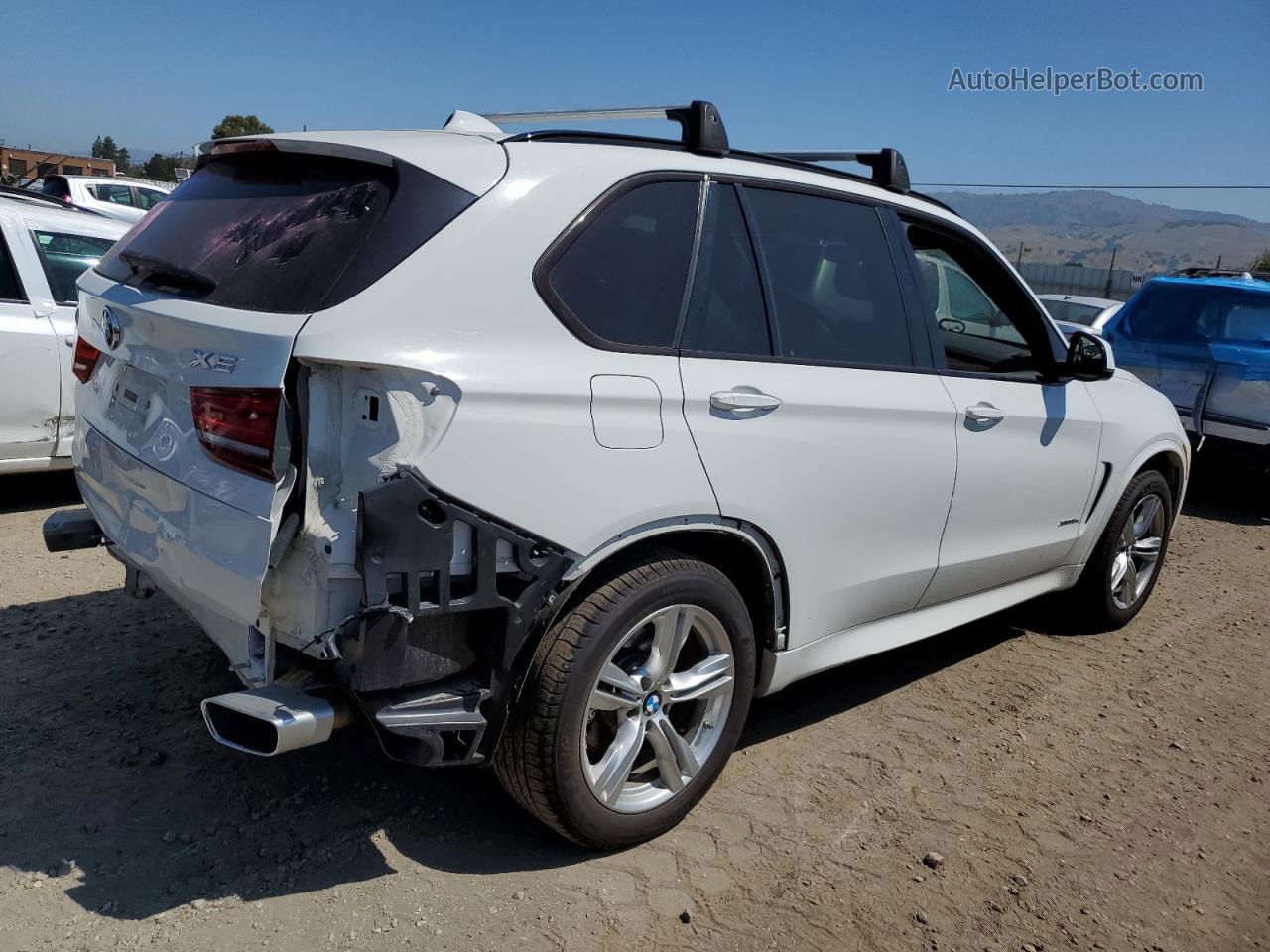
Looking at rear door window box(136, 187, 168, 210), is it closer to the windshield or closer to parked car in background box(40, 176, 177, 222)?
parked car in background box(40, 176, 177, 222)

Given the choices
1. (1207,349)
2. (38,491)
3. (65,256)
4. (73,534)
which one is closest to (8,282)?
(65,256)

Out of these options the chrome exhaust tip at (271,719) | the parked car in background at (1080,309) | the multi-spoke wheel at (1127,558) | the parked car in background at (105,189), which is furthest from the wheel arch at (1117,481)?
the parked car in background at (105,189)

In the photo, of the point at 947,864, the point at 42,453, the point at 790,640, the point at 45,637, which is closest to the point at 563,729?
the point at 790,640

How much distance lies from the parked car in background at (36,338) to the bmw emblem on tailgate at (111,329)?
2.89 metres

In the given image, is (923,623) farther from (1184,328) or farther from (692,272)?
(1184,328)

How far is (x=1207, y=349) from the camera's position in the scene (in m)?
8.30

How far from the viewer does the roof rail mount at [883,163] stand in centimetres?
382

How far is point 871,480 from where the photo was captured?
3.36 meters

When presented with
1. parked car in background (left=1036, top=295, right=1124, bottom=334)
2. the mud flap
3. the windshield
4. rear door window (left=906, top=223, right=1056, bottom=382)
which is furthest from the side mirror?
the windshield

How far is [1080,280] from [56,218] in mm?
24866

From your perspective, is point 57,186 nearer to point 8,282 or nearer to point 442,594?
point 8,282

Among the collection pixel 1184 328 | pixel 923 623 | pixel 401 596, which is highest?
pixel 1184 328

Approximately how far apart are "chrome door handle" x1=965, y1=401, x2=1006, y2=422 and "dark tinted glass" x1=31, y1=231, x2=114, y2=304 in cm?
488

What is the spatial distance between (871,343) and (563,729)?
1.72m
